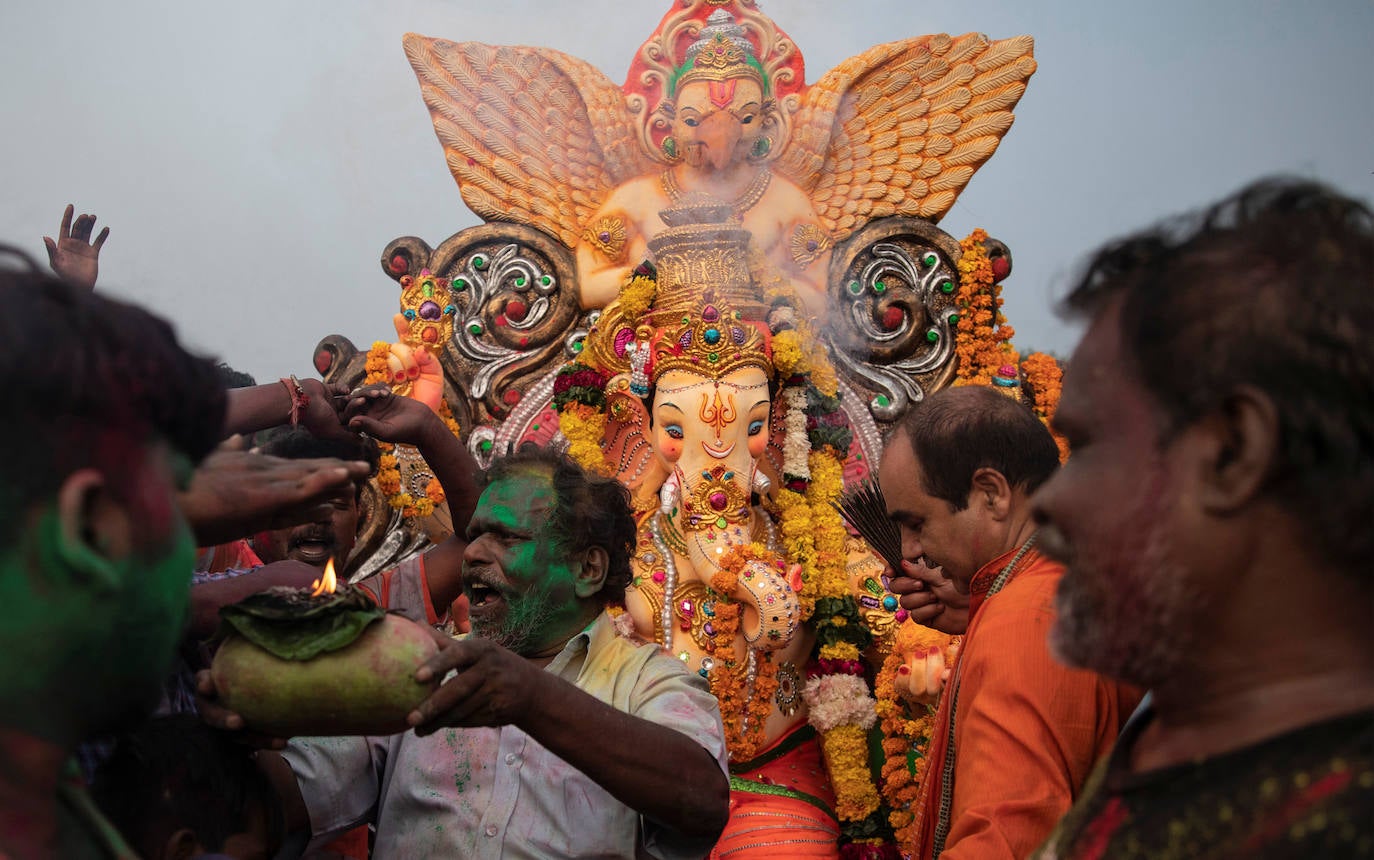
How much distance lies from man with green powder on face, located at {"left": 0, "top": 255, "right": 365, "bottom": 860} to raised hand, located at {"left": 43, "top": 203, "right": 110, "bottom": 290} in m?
2.53

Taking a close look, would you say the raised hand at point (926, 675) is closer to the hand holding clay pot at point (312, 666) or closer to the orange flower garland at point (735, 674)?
the orange flower garland at point (735, 674)

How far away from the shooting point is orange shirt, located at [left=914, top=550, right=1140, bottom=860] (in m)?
2.01

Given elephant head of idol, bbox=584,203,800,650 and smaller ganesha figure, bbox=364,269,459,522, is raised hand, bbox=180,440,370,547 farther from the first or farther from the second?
Answer: smaller ganesha figure, bbox=364,269,459,522

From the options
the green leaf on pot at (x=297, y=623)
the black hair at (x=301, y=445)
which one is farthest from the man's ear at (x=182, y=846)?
the black hair at (x=301, y=445)

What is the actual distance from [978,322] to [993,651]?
441cm

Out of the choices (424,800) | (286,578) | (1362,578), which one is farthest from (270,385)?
(1362,578)

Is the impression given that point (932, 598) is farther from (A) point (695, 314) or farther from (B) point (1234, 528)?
(A) point (695, 314)

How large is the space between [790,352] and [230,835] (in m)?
4.44

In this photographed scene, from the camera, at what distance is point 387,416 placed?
10.9 ft

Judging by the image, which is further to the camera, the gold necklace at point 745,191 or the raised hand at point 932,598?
the gold necklace at point 745,191

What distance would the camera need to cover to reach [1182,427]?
1.20 m

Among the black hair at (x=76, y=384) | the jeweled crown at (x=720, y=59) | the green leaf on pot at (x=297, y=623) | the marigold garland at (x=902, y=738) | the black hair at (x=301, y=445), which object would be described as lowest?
the marigold garland at (x=902, y=738)

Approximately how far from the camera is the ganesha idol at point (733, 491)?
5551 mm

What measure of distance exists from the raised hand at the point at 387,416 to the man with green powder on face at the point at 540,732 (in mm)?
467
